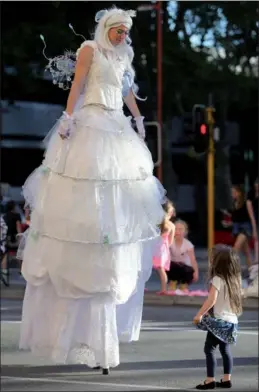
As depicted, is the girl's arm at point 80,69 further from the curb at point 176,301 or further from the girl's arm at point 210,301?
the curb at point 176,301

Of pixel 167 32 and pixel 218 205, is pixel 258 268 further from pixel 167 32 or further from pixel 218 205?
pixel 218 205

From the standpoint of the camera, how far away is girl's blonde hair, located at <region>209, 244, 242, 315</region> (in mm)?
3756

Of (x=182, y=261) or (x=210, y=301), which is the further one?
(x=182, y=261)

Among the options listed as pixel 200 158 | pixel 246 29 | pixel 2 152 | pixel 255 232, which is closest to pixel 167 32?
pixel 246 29

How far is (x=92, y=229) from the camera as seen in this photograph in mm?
3924

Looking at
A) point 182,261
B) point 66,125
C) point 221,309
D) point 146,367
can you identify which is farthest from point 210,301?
point 182,261

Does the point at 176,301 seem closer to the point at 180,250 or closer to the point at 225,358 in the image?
the point at 180,250

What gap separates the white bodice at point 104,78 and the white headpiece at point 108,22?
0.04 metres

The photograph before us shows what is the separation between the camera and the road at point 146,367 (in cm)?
580

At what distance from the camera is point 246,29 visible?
19.7 metres

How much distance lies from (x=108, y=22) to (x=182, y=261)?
26.5 feet

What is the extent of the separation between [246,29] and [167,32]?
79.4 inches

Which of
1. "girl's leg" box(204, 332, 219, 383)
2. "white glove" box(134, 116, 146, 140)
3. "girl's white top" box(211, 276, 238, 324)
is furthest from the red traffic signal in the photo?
"girl's white top" box(211, 276, 238, 324)

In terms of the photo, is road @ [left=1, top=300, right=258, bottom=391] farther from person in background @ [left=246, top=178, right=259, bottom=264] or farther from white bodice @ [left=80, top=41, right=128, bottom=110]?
person in background @ [left=246, top=178, right=259, bottom=264]
